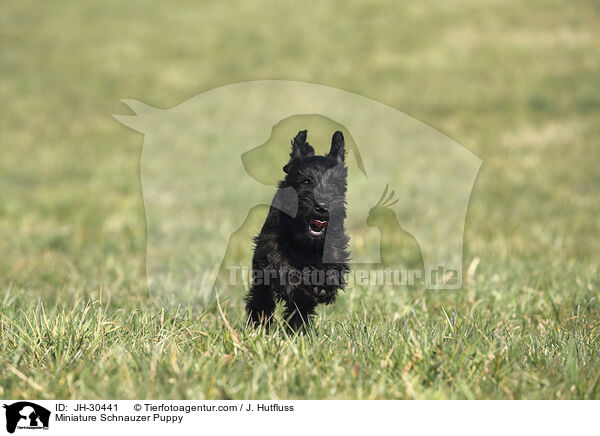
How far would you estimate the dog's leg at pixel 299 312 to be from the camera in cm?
303

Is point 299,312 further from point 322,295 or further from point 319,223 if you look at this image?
point 319,223

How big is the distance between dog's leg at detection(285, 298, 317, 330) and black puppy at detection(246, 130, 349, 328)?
66mm

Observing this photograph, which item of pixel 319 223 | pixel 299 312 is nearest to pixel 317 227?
pixel 319 223

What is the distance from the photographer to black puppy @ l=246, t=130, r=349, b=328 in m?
2.74

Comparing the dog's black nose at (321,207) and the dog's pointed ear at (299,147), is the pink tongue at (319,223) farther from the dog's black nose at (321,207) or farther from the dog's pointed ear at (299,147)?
the dog's pointed ear at (299,147)

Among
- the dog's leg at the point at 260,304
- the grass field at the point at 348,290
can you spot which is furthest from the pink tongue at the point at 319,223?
the grass field at the point at 348,290

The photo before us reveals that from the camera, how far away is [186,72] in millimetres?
19484

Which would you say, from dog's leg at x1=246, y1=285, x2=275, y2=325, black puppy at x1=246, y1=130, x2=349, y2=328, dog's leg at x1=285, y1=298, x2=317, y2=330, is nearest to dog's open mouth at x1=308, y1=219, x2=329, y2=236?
black puppy at x1=246, y1=130, x2=349, y2=328

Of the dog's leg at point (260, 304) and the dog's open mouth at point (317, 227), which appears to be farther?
→ the dog's leg at point (260, 304)

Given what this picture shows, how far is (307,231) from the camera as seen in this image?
2754 millimetres

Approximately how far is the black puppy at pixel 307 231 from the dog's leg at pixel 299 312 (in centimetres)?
7

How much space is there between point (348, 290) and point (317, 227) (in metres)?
2.17

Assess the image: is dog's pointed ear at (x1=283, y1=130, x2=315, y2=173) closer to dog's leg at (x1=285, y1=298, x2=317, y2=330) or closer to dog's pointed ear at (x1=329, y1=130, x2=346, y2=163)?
dog's pointed ear at (x1=329, y1=130, x2=346, y2=163)

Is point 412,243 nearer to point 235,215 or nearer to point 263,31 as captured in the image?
point 235,215
